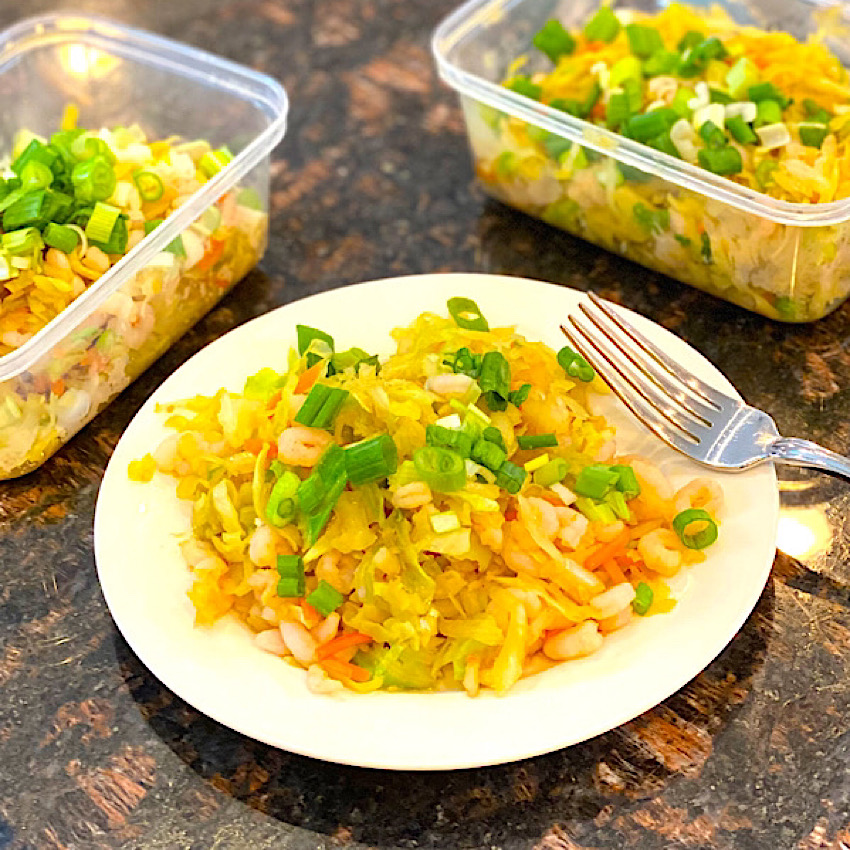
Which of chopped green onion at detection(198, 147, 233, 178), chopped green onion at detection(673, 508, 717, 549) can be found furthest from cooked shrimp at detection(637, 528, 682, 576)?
chopped green onion at detection(198, 147, 233, 178)

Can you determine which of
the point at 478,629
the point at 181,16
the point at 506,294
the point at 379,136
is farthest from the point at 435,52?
the point at 478,629

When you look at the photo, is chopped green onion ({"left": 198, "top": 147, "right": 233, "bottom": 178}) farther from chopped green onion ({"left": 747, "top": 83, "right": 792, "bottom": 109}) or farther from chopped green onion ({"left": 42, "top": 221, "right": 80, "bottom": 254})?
chopped green onion ({"left": 747, "top": 83, "right": 792, "bottom": 109})

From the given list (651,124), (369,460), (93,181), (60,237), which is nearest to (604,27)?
(651,124)

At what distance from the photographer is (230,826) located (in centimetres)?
149

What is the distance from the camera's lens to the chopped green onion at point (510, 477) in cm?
159

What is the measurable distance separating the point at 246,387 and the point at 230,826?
0.69m

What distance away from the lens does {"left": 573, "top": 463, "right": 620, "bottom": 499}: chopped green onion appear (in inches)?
64.7

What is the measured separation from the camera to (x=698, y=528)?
1640 millimetres

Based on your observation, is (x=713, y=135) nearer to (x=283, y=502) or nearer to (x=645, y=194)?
(x=645, y=194)

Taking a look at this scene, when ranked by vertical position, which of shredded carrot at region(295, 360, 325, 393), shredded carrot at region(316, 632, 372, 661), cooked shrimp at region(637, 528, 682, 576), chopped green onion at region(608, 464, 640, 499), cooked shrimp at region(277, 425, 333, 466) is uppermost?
cooked shrimp at region(277, 425, 333, 466)

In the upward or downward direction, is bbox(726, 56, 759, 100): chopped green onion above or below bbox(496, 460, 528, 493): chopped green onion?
above

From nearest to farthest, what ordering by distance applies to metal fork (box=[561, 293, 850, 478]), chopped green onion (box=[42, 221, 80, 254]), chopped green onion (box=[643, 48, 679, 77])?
metal fork (box=[561, 293, 850, 478])
chopped green onion (box=[42, 221, 80, 254])
chopped green onion (box=[643, 48, 679, 77])

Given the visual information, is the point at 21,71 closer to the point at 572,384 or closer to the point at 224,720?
the point at 572,384

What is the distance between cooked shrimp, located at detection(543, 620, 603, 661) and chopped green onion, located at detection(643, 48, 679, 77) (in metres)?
1.32
